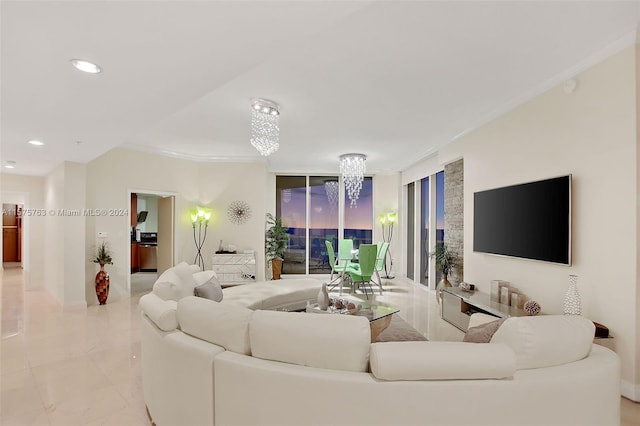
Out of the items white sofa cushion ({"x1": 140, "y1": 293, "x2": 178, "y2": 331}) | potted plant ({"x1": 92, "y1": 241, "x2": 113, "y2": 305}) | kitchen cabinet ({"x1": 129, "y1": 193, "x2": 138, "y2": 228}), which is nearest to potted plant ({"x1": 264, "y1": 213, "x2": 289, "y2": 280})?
potted plant ({"x1": 92, "y1": 241, "x2": 113, "y2": 305})

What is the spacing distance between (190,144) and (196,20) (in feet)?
15.9

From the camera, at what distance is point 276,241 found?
8258 mm

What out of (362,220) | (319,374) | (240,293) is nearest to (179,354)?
(319,374)

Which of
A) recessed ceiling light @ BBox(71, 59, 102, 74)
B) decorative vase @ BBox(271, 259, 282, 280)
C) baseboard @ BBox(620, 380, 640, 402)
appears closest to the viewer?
recessed ceiling light @ BBox(71, 59, 102, 74)

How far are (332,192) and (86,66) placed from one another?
281 inches

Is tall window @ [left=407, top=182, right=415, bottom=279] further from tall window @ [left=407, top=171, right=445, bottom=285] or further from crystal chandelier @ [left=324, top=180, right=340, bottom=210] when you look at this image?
crystal chandelier @ [left=324, top=180, right=340, bottom=210]

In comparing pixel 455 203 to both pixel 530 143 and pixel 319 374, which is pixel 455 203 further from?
pixel 319 374

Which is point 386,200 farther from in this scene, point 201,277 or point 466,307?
point 201,277

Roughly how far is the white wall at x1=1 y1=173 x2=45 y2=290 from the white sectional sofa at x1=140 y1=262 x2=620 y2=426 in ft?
25.9

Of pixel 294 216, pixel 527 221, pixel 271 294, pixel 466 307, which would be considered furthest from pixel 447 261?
pixel 294 216

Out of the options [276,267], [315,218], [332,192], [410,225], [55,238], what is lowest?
[276,267]

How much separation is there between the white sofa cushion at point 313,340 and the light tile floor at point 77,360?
135 centimetres

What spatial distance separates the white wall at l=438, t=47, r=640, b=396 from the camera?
2664 millimetres

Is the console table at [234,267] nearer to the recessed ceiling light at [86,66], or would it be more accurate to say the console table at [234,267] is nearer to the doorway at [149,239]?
the doorway at [149,239]
